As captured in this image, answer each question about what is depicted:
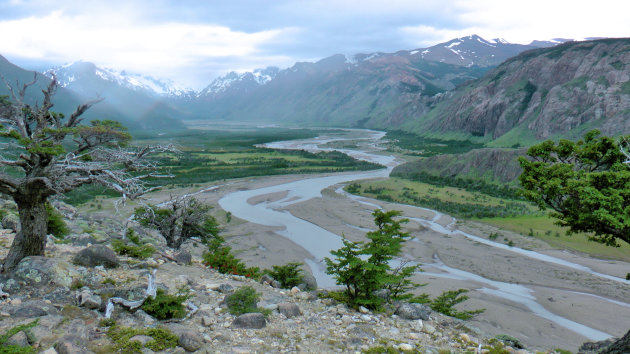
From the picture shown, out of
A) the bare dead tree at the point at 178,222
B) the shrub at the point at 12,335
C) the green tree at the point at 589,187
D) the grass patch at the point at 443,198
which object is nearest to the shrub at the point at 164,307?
the shrub at the point at 12,335

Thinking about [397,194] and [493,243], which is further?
[397,194]

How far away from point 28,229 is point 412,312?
11.4m

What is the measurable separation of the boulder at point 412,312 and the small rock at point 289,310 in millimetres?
3340

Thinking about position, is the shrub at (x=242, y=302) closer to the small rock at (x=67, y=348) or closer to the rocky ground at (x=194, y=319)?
the rocky ground at (x=194, y=319)

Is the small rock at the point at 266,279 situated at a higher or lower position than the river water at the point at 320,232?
higher

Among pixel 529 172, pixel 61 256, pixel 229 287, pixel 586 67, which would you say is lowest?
pixel 229 287

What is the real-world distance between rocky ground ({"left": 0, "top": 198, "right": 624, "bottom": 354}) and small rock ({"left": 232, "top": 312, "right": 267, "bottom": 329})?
0.03 metres

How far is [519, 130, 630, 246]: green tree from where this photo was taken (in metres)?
9.19

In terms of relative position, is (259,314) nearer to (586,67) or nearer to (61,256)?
(61,256)

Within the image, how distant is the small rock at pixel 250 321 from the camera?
9594 millimetres

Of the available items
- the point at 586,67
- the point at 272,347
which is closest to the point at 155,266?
the point at 272,347

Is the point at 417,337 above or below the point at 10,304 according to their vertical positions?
below

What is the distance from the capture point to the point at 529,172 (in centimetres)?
1159

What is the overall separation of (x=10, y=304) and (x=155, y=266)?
5.14 meters
